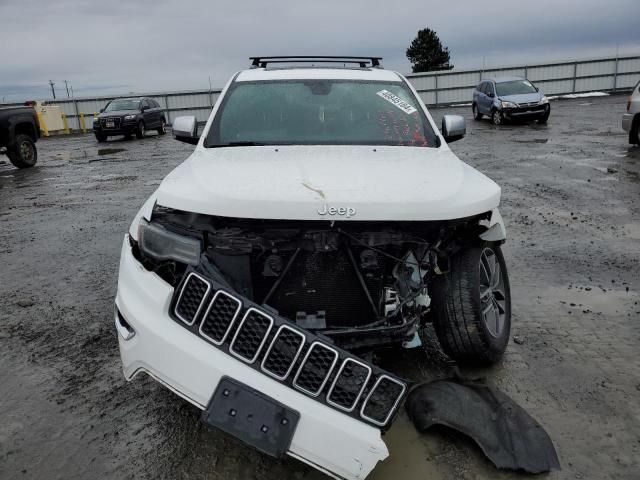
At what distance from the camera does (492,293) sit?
3312 millimetres

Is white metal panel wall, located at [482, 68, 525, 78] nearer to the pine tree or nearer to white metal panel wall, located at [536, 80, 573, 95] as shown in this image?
white metal panel wall, located at [536, 80, 573, 95]

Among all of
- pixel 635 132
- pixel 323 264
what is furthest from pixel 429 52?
pixel 323 264

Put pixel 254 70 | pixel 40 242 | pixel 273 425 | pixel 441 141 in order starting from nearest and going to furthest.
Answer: pixel 273 425, pixel 441 141, pixel 254 70, pixel 40 242

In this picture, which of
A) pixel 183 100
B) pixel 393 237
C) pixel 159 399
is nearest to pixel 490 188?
pixel 393 237

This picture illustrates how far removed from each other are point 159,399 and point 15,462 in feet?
2.38

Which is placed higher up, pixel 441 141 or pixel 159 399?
pixel 441 141

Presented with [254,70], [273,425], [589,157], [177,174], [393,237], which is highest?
[254,70]

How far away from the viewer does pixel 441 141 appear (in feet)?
12.4

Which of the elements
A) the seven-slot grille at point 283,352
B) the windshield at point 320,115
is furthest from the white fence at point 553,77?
the seven-slot grille at point 283,352

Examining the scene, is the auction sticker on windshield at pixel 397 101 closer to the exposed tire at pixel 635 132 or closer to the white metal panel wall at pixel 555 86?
the exposed tire at pixel 635 132

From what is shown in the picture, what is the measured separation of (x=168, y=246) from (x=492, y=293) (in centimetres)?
189

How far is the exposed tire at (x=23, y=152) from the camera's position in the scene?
43.5 feet

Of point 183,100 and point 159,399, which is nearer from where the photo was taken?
point 159,399

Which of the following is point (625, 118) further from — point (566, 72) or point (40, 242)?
point (566, 72)
